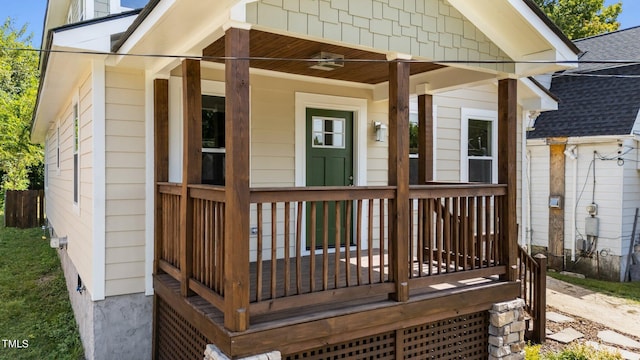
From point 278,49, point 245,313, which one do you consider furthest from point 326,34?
point 245,313

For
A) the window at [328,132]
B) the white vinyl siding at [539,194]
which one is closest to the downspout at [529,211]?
the white vinyl siding at [539,194]

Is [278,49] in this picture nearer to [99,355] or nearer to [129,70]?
[129,70]

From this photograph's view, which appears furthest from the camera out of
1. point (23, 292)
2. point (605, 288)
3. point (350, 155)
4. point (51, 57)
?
point (605, 288)

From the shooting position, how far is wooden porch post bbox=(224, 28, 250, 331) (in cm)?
295

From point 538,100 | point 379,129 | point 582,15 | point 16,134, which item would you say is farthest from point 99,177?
point 582,15

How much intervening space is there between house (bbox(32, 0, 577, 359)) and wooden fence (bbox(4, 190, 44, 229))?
31.1ft

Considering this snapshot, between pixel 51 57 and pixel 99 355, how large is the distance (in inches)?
117

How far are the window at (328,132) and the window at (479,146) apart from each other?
2.14 metres

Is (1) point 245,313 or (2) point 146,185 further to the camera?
(2) point 146,185

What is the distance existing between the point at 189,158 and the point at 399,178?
5.83 feet

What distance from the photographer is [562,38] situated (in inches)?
174

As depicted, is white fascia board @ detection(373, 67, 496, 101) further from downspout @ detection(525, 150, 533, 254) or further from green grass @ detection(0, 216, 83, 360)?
downspout @ detection(525, 150, 533, 254)

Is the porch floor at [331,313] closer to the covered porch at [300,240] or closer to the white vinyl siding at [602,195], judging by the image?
the covered porch at [300,240]

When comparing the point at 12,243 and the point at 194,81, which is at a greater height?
the point at 194,81
